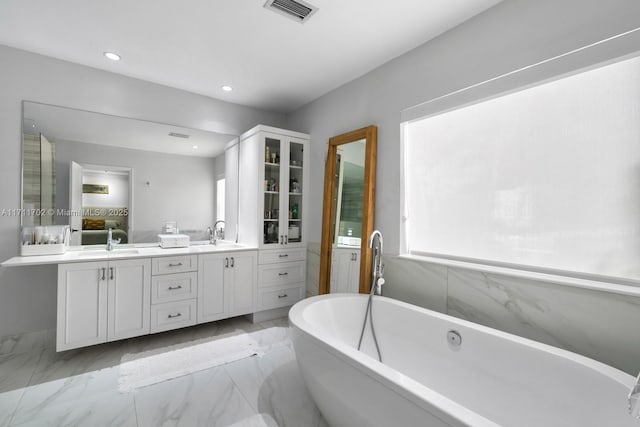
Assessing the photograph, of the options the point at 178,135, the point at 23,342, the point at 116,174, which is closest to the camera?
the point at 23,342

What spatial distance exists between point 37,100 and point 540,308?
4077 mm

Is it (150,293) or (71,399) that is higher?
(150,293)

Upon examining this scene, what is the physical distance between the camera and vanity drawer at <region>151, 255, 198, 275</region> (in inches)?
104

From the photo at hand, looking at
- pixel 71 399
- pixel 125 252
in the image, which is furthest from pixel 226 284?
pixel 71 399

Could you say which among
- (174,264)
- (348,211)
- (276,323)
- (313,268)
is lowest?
(276,323)

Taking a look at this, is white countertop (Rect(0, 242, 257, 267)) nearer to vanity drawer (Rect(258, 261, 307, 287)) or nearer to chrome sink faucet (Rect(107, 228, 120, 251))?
chrome sink faucet (Rect(107, 228, 120, 251))

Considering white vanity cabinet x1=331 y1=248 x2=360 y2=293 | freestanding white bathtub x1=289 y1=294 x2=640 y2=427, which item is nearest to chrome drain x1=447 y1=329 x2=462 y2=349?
freestanding white bathtub x1=289 y1=294 x2=640 y2=427

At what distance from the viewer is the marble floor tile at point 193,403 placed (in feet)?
5.56

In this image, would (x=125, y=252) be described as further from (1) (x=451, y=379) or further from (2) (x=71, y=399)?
(1) (x=451, y=379)

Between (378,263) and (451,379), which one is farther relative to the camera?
(378,263)

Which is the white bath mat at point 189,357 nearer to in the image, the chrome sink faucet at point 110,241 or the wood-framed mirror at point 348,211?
the wood-framed mirror at point 348,211

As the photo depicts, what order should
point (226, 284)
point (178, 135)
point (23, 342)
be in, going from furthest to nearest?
1. point (178, 135)
2. point (226, 284)
3. point (23, 342)

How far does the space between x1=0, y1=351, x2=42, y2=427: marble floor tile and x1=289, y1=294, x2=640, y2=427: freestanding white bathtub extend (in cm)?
179

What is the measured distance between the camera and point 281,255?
11.1ft
